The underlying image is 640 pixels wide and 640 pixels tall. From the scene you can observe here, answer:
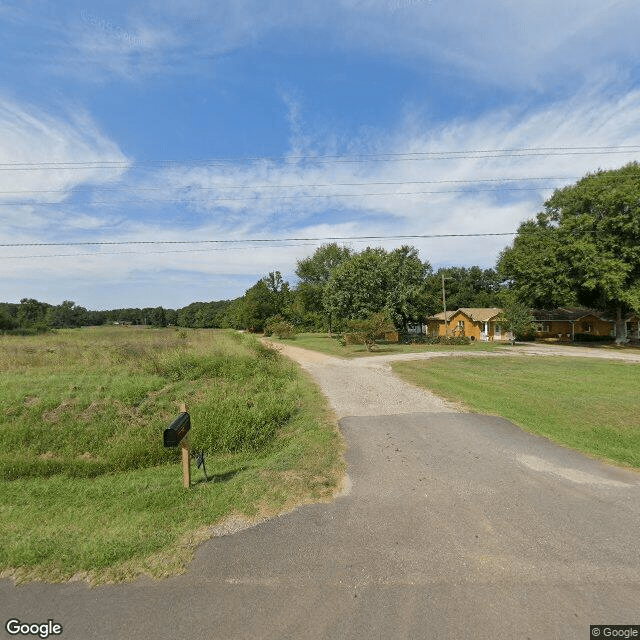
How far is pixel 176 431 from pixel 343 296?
2930 centimetres

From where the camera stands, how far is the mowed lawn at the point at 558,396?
7074mm

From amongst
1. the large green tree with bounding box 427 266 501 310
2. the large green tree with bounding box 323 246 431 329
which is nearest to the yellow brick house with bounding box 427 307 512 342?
the large green tree with bounding box 323 246 431 329


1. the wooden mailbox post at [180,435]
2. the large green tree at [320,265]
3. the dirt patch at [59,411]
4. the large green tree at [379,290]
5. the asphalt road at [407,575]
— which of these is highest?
the large green tree at [320,265]

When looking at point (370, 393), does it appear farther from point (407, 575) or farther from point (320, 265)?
point (320, 265)

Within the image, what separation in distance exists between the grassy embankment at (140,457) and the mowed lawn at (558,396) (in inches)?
185

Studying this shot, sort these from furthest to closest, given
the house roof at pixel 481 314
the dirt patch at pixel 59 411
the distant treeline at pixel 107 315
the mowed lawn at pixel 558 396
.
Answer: the distant treeline at pixel 107 315, the house roof at pixel 481 314, the dirt patch at pixel 59 411, the mowed lawn at pixel 558 396

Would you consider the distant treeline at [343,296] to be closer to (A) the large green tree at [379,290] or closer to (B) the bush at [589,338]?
(A) the large green tree at [379,290]

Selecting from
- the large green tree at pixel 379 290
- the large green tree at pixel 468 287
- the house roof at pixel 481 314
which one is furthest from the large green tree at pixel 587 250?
the large green tree at pixel 468 287

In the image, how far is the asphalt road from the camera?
2.75 m

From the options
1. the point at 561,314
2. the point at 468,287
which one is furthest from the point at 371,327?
the point at 468,287

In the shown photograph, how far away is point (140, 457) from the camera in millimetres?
7418

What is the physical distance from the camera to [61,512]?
16.3ft

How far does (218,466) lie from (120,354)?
1179 cm

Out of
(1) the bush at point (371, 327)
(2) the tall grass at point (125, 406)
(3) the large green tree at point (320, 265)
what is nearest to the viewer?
(2) the tall grass at point (125, 406)
